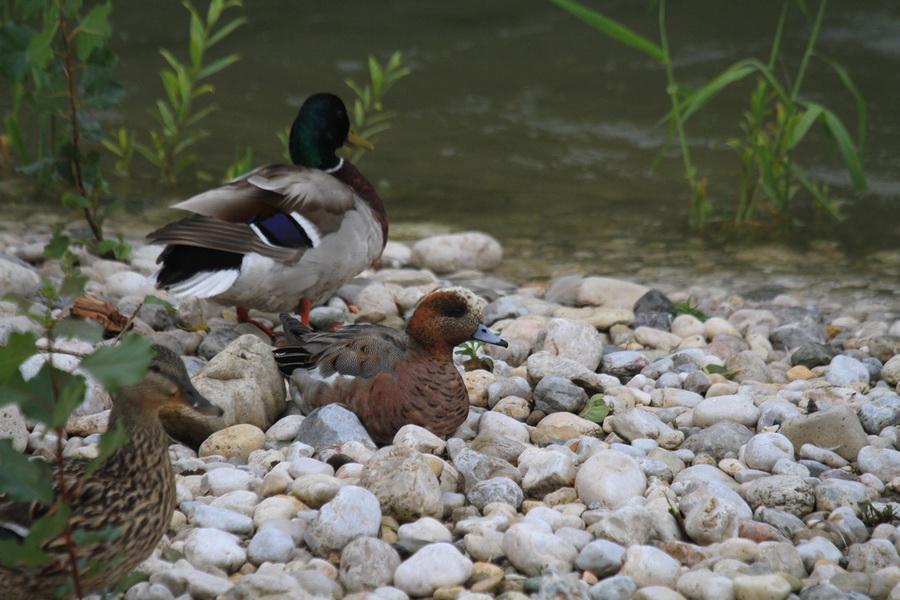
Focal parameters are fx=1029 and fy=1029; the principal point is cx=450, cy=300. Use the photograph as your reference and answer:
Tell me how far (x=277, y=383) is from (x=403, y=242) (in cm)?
283

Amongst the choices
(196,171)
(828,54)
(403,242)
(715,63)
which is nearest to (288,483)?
(403,242)

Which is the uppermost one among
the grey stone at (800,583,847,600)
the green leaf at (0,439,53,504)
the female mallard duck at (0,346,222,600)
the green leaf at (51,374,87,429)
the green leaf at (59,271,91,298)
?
the green leaf at (59,271,91,298)

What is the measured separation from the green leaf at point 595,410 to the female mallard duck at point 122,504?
144 centimetres

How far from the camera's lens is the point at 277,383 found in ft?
11.6

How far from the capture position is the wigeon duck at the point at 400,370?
129 inches

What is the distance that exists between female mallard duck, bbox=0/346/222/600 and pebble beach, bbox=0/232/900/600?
6.3 inches

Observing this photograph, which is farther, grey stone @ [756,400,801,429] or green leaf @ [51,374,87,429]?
grey stone @ [756,400,801,429]

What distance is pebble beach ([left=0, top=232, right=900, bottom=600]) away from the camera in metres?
2.42

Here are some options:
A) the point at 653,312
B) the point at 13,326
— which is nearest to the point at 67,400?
the point at 13,326

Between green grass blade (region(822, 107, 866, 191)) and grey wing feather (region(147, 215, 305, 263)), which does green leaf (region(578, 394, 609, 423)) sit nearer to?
grey wing feather (region(147, 215, 305, 263))

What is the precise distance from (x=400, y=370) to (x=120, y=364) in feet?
5.52

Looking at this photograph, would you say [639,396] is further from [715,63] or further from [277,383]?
[715,63]

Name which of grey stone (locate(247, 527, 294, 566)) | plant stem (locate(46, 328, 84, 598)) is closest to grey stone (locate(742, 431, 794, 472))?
grey stone (locate(247, 527, 294, 566))

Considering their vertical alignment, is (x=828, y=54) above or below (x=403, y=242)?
above
